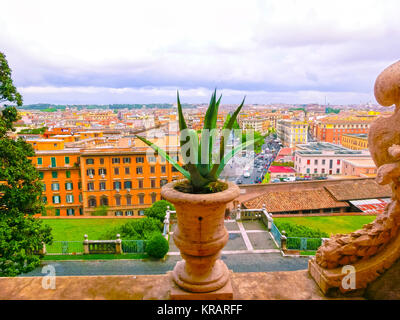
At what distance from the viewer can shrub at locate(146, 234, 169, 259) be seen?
46.4 feet

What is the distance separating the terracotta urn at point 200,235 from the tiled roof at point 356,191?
25.1m

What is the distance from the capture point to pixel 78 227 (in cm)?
1989

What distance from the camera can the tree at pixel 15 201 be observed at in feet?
24.4

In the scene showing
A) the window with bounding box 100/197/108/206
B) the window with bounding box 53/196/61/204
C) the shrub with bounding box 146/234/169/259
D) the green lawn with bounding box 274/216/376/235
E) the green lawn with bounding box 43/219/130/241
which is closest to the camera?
the shrub with bounding box 146/234/169/259

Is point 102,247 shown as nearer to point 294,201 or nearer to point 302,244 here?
point 302,244

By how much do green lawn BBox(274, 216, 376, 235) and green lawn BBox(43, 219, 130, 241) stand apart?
11648mm

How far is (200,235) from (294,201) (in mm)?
23645

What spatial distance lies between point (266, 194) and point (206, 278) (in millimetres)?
23423

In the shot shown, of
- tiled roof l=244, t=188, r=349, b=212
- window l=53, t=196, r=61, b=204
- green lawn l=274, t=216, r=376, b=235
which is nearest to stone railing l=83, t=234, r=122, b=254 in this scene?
green lawn l=274, t=216, r=376, b=235

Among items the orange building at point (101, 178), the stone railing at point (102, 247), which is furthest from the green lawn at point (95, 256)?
the orange building at point (101, 178)

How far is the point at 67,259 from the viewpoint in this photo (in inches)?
573

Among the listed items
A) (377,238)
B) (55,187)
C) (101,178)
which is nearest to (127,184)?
(101,178)

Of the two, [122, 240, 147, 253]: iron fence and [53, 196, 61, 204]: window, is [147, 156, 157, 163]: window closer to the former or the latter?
[53, 196, 61, 204]: window
